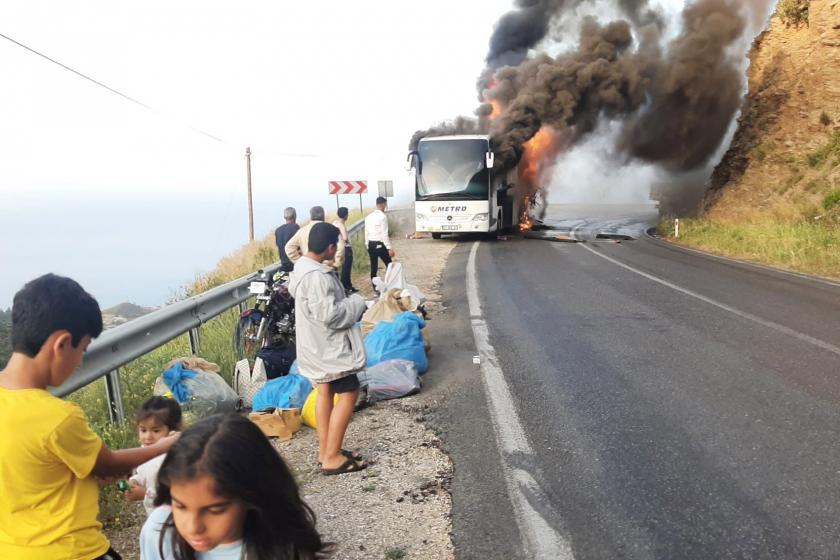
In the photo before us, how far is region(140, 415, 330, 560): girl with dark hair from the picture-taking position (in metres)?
1.67

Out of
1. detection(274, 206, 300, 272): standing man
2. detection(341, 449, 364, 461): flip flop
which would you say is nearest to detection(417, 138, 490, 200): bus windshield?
detection(274, 206, 300, 272): standing man

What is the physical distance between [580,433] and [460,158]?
669 inches

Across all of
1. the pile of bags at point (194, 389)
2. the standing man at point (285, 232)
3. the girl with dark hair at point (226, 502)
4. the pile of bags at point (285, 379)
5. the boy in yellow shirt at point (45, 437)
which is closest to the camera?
the girl with dark hair at point (226, 502)

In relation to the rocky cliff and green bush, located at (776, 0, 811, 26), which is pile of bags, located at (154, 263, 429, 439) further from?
green bush, located at (776, 0, 811, 26)

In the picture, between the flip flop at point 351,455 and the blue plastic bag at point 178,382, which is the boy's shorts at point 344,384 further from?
the blue plastic bag at point 178,382

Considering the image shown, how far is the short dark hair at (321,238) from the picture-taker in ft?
14.7

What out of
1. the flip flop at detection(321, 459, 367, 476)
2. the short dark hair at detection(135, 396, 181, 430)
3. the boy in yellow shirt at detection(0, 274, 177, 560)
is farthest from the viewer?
the flip flop at detection(321, 459, 367, 476)

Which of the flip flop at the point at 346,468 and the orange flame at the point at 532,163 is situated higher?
the orange flame at the point at 532,163

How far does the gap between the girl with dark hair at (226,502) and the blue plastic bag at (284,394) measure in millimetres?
3684

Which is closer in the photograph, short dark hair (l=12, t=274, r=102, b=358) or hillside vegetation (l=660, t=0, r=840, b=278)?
short dark hair (l=12, t=274, r=102, b=358)

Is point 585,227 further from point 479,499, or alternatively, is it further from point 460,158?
point 479,499

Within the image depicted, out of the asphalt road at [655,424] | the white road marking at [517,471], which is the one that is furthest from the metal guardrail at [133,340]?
the white road marking at [517,471]

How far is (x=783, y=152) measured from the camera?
2094cm

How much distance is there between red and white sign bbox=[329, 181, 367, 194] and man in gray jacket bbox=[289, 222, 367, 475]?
20.4 meters
